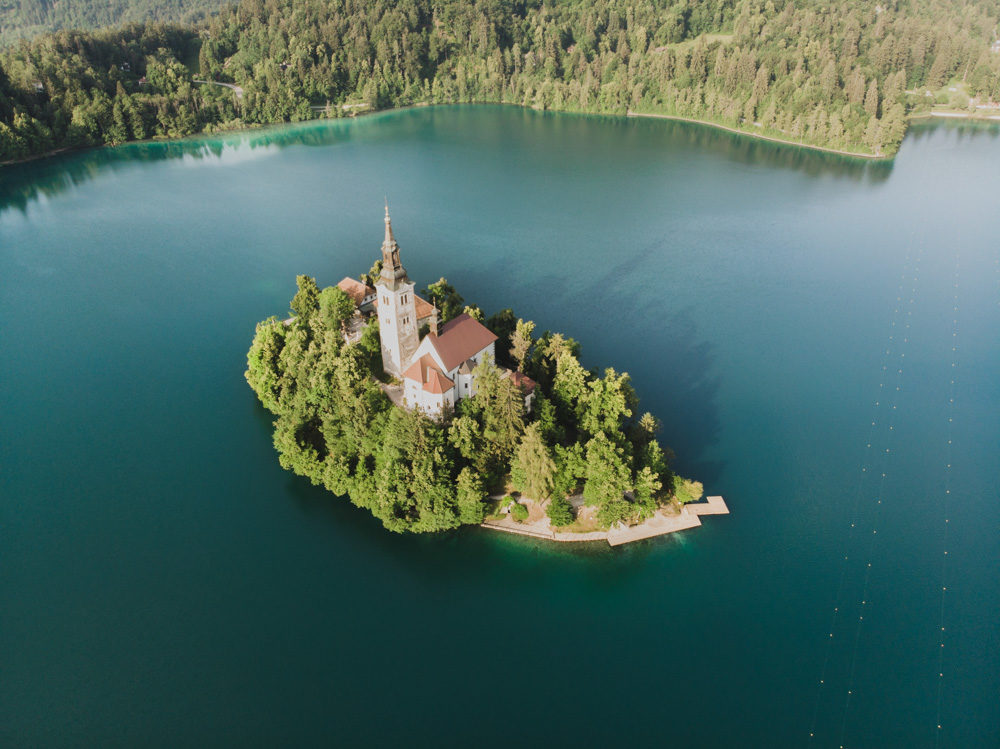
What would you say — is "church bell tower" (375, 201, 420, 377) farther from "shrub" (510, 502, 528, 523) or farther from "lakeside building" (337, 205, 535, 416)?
"shrub" (510, 502, 528, 523)

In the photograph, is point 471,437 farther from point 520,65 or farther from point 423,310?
point 520,65

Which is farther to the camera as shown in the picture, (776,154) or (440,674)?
(776,154)

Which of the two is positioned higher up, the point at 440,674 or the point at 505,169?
the point at 505,169

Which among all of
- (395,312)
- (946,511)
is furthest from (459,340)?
(946,511)

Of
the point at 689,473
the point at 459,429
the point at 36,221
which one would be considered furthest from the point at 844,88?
the point at 36,221

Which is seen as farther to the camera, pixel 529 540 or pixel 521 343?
pixel 521 343

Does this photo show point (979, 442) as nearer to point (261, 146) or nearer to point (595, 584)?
point (595, 584)

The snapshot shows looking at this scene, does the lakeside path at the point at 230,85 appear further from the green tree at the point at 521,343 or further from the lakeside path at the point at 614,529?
the lakeside path at the point at 614,529
